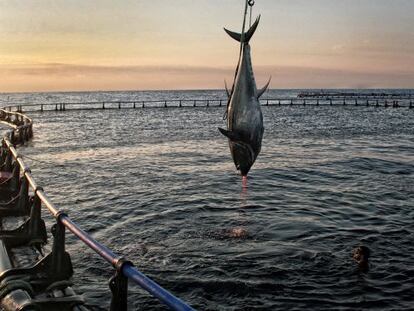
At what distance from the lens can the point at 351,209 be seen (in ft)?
53.3

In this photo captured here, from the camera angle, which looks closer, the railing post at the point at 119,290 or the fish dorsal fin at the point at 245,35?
the railing post at the point at 119,290

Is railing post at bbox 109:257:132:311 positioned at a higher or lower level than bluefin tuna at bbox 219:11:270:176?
lower

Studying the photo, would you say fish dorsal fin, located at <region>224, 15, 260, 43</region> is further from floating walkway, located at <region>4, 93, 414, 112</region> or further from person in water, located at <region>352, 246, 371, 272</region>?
floating walkway, located at <region>4, 93, 414, 112</region>

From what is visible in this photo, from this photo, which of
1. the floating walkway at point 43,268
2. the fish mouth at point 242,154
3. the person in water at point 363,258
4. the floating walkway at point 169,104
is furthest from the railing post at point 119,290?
the floating walkway at point 169,104

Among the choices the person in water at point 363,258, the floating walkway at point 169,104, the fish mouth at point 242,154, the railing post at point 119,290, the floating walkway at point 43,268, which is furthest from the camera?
the floating walkway at point 169,104

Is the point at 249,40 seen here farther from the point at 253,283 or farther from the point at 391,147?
the point at 391,147

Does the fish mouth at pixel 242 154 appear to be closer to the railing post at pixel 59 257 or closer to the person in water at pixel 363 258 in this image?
the railing post at pixel 59 257

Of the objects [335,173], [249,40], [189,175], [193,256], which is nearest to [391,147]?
[335,173]

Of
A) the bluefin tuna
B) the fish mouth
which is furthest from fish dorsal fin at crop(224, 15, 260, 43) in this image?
the fish mouth

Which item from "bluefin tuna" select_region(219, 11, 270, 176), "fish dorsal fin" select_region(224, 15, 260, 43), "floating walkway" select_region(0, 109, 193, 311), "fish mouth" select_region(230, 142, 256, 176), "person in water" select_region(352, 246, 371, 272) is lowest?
"person in water" select_region(352, 246, 371, 272)

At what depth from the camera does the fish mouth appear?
548cm

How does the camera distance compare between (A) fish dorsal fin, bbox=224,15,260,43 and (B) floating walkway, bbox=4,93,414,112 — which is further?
(B) floating walkway, bbox=4,93,414,112

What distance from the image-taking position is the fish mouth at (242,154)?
216 inches

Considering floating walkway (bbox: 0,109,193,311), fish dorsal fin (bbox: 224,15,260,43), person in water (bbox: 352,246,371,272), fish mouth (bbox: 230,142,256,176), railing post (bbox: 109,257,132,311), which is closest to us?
floating walkway (bbox: 0,109,193,311)
